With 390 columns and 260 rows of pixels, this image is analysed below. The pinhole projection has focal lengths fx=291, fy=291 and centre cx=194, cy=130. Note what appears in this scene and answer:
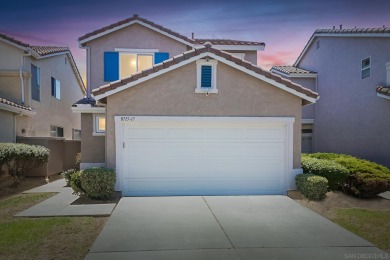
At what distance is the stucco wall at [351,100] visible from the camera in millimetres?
13742

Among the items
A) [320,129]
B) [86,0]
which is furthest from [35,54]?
[320,129]

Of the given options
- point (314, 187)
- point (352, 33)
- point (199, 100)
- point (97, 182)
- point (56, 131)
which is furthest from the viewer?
point (56, 131)

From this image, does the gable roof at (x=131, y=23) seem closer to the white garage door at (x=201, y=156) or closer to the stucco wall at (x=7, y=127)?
the stucco wall at (x=7, y=127)

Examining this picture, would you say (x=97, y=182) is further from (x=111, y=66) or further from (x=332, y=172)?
(x=332, y=172)

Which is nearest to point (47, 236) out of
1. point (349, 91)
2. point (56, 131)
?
point (56, 131)

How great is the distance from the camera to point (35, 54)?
1593 centimetres

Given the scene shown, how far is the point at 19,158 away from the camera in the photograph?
10.8 meters

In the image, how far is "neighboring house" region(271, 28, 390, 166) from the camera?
13.7m

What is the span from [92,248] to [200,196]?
4.80 meters

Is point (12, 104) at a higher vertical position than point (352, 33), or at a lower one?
lower

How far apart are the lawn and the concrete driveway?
337 mm

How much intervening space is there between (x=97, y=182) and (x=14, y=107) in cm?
790

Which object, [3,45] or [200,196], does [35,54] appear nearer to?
[3,45]

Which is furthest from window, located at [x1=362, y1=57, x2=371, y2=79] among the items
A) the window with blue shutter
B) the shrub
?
the shrub
